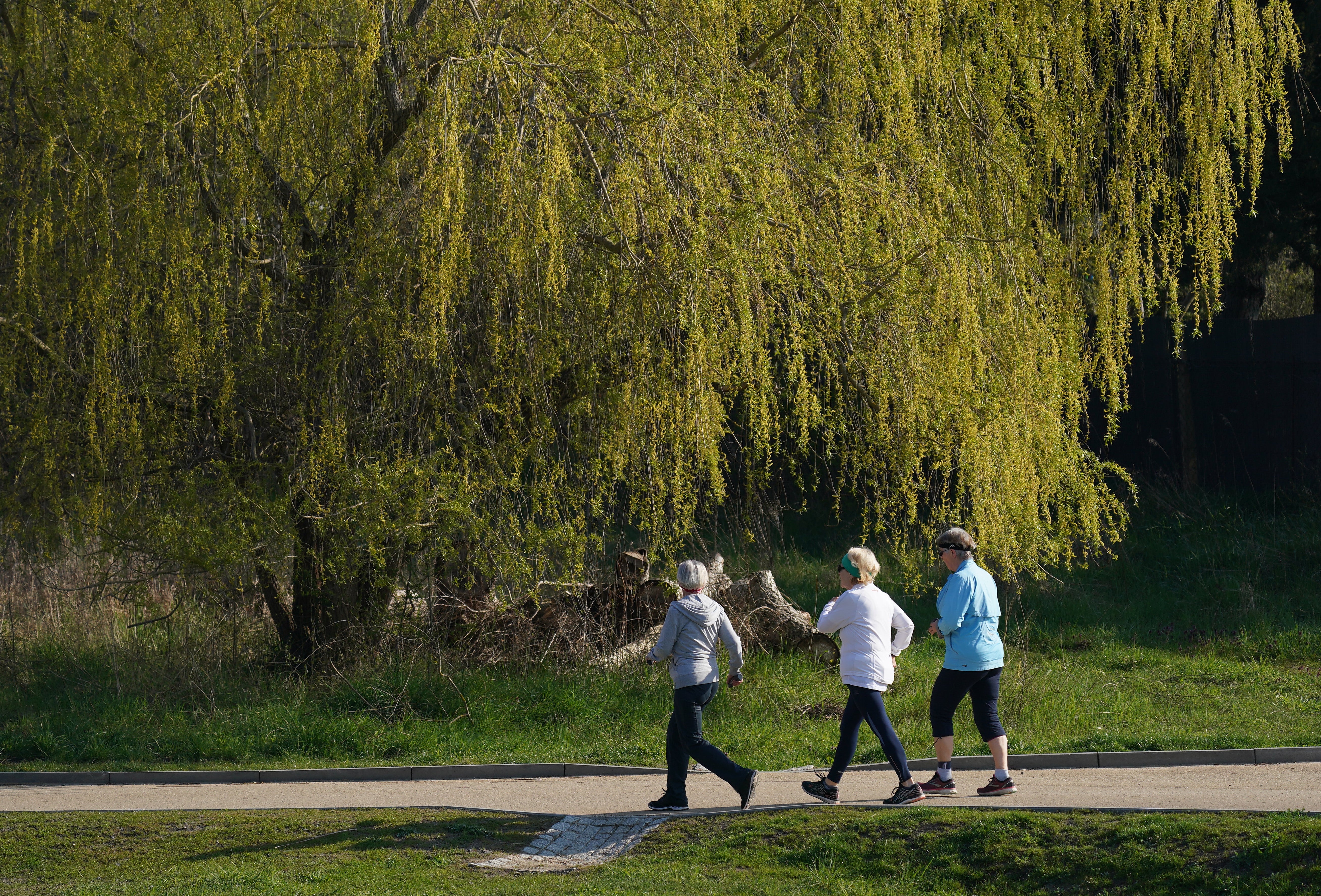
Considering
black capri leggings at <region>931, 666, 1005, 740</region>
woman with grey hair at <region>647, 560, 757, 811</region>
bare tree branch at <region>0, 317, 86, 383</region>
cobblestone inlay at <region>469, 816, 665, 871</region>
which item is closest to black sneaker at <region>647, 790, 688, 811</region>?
woman with grey hair at <region>647, 560, 757, 811</region>

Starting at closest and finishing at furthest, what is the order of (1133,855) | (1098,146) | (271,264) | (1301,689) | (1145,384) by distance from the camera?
(1133,855), (271,264), (1098,146), (1301,689), (1145,384)

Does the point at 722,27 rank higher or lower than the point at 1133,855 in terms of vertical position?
higher

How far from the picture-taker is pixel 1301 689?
469 inches

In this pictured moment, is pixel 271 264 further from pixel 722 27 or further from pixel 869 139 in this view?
pixel 869 139

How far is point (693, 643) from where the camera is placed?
791 centimetres

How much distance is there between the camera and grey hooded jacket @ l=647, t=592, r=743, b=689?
25.9ft

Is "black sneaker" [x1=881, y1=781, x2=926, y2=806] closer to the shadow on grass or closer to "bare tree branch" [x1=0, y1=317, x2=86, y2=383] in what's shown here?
the shadow on grass

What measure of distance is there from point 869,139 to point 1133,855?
599 centimetres

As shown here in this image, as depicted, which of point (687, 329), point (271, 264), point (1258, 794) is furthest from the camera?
point (271, 264)

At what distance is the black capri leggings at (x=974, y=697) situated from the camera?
7.79 m

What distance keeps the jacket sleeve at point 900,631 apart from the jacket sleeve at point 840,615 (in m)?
0.27

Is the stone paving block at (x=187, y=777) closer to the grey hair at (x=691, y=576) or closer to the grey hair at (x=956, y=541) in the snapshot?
the grey hair at (x=691, y=576)

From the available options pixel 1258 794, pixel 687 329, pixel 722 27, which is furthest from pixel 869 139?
pixel 1258 794

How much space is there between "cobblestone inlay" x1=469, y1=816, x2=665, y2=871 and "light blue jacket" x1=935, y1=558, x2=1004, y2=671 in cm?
206
